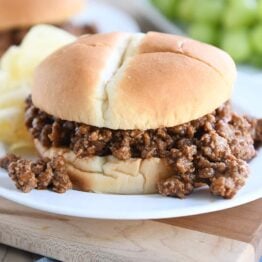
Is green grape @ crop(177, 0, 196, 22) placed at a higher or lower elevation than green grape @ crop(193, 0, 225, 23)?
lower

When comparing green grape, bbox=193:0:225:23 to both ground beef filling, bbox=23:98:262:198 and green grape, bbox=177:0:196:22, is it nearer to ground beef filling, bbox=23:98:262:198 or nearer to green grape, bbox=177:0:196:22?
green grape, bbox=177:0:196:22

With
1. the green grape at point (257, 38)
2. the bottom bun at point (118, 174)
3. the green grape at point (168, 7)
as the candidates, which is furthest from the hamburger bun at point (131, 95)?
the green grape at point (168, 7)

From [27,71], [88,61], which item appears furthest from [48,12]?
[88,61]

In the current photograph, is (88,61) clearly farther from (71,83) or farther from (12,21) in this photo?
(12,21)

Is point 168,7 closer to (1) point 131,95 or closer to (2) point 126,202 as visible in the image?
(1) point 131,95

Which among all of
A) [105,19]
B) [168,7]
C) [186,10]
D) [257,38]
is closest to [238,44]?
[257,38]

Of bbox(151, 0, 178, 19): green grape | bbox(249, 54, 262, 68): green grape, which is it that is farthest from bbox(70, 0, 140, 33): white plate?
bbox(249, 54, 262, 68): green grape
